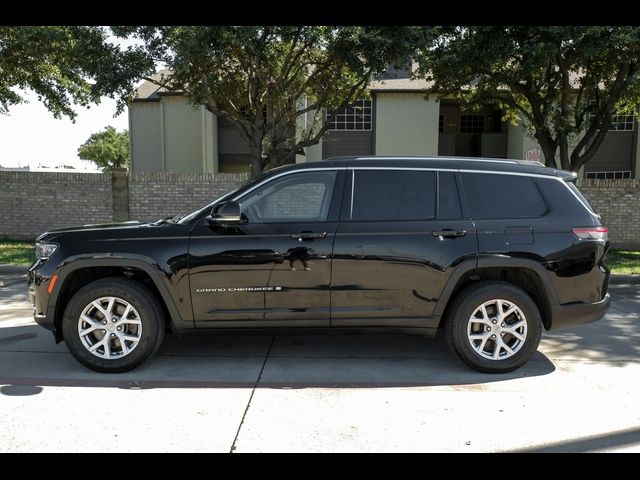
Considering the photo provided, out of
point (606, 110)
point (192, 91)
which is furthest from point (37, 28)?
point (606, 110)

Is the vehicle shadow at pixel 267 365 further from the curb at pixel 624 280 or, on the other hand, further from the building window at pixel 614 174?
the building window at pixel 614 174

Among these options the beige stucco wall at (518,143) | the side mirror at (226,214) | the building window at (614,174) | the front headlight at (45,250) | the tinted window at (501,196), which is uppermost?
the beige stucco wall at (518,143)

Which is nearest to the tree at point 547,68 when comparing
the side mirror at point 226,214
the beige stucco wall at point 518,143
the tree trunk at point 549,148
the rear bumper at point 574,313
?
the tree trunk at point 549,148

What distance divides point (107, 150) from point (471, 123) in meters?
52.0

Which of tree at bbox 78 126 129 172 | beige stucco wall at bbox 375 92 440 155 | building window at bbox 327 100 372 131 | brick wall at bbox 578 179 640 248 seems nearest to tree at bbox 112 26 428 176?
brick wall at bbox 578 179 640 248

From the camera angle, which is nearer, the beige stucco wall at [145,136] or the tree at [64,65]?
the tree at [64,65]

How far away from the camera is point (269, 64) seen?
1184 cm

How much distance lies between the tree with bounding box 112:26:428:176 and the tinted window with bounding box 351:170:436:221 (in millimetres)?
5977

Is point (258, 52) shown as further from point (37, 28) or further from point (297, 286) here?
point (297, 286)

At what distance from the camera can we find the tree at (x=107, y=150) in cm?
6475

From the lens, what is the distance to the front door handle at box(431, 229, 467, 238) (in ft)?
14.7

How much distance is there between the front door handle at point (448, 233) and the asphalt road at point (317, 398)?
4.02 feet

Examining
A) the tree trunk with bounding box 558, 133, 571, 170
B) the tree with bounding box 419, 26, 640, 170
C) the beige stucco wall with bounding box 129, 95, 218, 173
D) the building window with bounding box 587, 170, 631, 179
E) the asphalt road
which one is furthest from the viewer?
the building window with bounding box 587, 170, 631, 179

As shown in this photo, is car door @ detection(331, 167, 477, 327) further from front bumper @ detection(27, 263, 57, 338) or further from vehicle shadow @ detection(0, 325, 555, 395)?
front bumper @ detection(27, 263, 57, 338)
